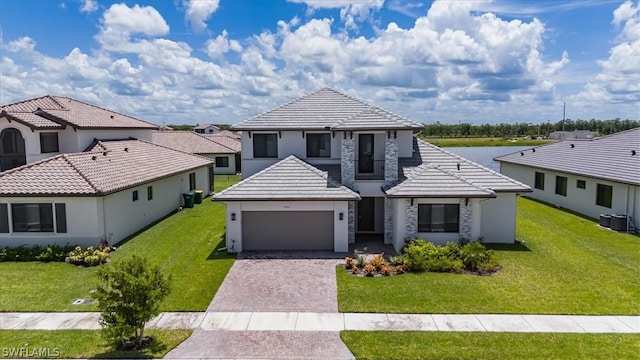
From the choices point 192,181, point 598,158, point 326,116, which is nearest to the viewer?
point 326,116

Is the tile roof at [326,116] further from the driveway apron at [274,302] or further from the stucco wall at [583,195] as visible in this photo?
the stucco wall at [583,195]

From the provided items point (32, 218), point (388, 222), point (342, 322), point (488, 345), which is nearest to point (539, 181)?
point (388, 222)

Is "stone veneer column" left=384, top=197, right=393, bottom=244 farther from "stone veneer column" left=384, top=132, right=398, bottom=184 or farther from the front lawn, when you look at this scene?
the front lawn

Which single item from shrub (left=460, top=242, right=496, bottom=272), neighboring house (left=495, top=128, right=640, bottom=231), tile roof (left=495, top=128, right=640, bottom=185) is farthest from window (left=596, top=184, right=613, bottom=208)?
shrub (left=460, top=242, right=496, bottom=272)

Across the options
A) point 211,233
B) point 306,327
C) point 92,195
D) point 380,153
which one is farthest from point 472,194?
point 92,195

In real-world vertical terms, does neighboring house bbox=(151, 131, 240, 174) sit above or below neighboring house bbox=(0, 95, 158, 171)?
below

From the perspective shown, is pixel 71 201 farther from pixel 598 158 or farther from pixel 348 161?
pixel 598 158
